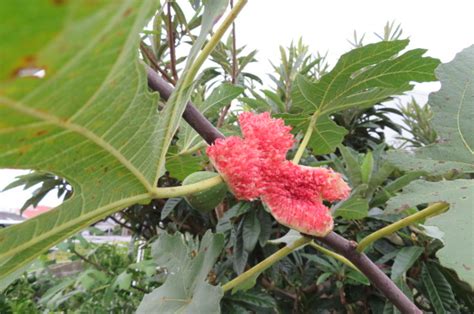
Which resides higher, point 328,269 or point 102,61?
point 102,61

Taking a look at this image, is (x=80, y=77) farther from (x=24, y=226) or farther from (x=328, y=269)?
(x=328, y=269)

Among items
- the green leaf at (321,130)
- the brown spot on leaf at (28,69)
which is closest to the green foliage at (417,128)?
the green leaf at (321,130)

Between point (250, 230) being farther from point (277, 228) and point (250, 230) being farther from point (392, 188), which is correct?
point (392, 188)

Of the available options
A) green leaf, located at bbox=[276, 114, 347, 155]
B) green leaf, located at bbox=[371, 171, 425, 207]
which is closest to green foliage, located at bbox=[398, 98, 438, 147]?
green leaf, located at bbox=[371, 171, 425, 207]

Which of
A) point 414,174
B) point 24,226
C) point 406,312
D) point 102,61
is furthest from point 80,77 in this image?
point 414,174

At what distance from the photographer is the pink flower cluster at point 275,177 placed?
356 millimetres

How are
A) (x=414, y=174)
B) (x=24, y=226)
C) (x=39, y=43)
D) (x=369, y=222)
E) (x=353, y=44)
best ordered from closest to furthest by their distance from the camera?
(x=39, y=43) → (x=24, y=226) → (x=414, y=174) → (x=369, y=222) → (x=353, y=44)

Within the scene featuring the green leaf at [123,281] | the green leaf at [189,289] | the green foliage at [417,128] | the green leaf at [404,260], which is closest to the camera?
the green leaf at [189,289]

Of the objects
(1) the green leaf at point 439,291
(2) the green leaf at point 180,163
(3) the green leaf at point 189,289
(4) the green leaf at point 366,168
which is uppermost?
(2) the green leaf at point 180,163

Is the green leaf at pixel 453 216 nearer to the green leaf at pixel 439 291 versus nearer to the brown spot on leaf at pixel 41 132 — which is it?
the brown spot on leaf at pixel 41 132

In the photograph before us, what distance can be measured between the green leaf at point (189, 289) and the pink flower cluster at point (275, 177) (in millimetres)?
104

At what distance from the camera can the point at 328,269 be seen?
824 millimetres

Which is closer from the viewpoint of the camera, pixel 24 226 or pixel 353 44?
pixel 24 226

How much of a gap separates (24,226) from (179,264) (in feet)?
0.84
